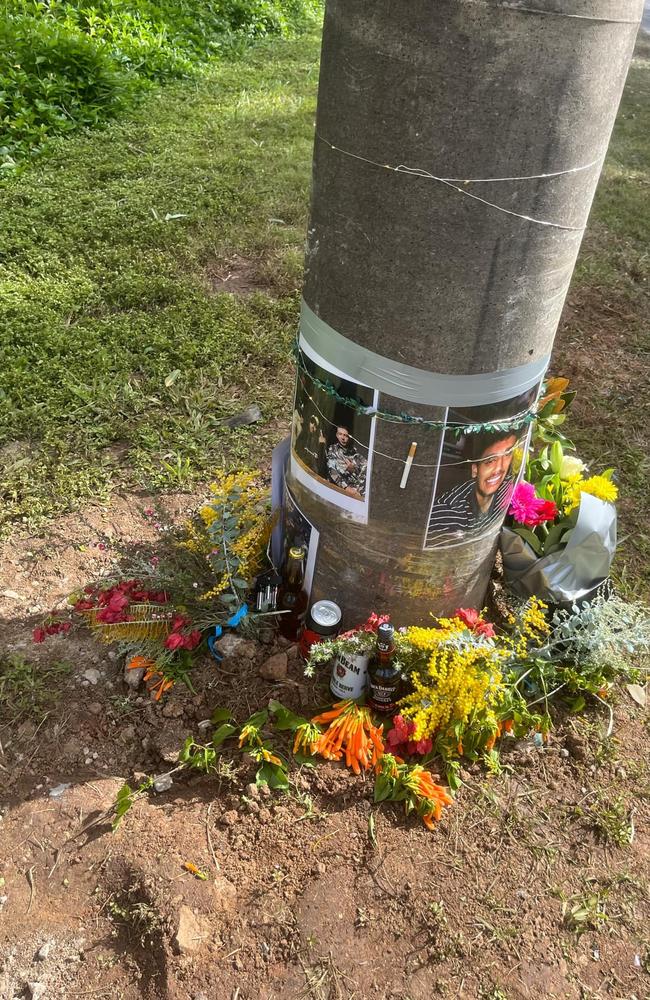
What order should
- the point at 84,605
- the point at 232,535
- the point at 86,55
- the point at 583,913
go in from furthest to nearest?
the point at 86,55, the point at 84,605, the point at 232,535, the point at 583,913

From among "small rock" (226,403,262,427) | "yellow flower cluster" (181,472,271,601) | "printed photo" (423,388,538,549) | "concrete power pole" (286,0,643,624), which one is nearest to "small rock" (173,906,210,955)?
"yellow flower cluster" (181,472,271,601)

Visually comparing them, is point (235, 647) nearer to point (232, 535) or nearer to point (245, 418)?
point (232, 535)

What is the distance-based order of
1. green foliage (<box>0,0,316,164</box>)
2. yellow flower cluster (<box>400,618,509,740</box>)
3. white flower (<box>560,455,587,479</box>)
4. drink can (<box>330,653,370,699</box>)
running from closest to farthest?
yellow flower cluster (<box>400,618,509,740</box>) → drink can (<box>330,653,370,699</box>) → white flower (<box>560,455,587,479</box>) → green foliage (<box>0,0,316,164</box>)

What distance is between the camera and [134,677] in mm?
3252

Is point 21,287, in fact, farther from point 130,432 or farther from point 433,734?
point 433,734

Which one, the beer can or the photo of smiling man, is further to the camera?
the beer can

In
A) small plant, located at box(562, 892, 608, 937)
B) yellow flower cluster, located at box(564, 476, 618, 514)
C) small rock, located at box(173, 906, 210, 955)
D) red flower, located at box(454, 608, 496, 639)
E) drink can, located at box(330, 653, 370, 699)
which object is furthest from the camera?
yellow flower cluster, located at box(564, 476, 618, 514)

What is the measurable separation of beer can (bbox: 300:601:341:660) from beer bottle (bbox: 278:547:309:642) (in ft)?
0.48

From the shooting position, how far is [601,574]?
11.2ft

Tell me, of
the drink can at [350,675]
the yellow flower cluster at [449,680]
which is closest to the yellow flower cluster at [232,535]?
the drink can at [350,675]

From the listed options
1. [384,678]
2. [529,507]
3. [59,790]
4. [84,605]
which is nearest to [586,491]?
[529,507]

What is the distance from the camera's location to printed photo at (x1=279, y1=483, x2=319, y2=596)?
3148mm

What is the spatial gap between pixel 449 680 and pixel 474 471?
2.59 feet

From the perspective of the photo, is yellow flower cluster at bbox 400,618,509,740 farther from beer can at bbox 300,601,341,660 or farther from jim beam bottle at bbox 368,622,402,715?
beer can at bbox 300,601,341,660
